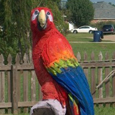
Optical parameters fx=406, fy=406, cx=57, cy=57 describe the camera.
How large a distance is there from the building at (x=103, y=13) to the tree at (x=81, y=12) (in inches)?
381

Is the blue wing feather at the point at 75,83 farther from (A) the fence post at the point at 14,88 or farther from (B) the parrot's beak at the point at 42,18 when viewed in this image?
(A) the fence post at the point at 14,88

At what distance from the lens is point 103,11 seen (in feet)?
293

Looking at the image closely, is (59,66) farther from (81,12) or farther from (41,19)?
(81,12)

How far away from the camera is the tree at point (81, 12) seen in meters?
71.9

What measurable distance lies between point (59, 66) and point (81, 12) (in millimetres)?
68893

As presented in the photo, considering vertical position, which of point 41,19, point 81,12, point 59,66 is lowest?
point 59,66

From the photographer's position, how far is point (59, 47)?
3.74 meters

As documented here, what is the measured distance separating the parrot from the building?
79.9 meters

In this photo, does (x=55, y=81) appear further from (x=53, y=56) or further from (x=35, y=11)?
(x=35, y=11)

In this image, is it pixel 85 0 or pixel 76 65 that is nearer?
pixel 76 65

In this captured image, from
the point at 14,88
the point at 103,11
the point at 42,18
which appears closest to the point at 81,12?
the point at 103,11

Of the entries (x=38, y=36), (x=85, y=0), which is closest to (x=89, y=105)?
(x=38, y=36)

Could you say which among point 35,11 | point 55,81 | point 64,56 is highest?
point 35,11

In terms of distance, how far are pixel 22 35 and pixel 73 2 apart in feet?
213
